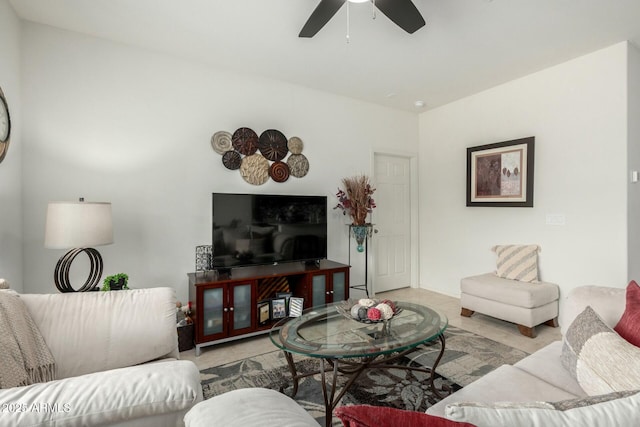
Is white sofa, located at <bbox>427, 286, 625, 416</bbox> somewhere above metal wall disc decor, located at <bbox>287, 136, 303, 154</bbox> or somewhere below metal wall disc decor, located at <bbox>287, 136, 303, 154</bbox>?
below

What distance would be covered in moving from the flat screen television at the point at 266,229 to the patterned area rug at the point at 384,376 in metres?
0.93

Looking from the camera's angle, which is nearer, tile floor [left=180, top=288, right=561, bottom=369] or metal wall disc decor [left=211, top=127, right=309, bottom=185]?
tile floor [left=180, top=288, right=561, bottom=369]

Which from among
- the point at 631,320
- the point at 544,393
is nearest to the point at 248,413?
the point at 544,393

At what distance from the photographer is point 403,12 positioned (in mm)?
1894

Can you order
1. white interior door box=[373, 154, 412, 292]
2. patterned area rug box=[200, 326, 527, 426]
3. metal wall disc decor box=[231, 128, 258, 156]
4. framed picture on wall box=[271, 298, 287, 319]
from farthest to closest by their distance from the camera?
white interior door box=[373, 154, 412, 292] → metal wall disc decor box=[231, 128, 258, 156] → framed picture on wall box=[271, 298, 287, 319] → patterned area rug box=[200, 326, 527, 426]

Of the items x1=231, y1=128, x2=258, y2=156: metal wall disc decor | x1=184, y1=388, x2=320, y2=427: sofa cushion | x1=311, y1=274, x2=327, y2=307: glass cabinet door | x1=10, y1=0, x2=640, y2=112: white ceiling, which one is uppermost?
x1=10, y1=0, x2=640, y2=112: white ceiling

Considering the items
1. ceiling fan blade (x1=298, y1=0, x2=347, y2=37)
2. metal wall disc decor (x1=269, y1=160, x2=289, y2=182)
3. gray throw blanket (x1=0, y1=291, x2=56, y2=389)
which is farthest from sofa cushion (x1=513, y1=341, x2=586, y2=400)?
metal wall disc decor (x1=269, y1=160, x2=289, y2=182)

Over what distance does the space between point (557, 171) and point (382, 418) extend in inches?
145

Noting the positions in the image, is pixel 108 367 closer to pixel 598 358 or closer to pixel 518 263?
pixel 598 358

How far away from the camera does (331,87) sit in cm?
379

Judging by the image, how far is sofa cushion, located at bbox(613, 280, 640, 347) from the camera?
1.16 metres

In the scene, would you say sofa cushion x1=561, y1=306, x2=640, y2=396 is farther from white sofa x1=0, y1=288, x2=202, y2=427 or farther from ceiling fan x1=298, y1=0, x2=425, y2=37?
ceiling fan x1=298, y1=0, x2=425, y2=37

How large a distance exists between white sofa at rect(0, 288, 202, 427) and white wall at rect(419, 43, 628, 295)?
362cm

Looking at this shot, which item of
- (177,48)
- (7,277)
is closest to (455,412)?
(7,277)
